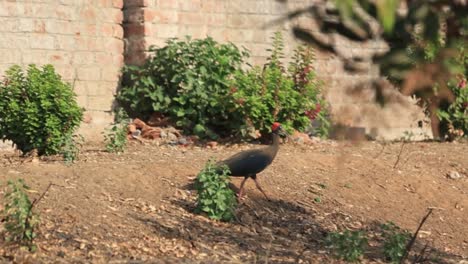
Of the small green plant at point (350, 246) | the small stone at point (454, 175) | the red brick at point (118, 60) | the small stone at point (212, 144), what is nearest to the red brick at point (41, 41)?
the red brick at point (118, 60)

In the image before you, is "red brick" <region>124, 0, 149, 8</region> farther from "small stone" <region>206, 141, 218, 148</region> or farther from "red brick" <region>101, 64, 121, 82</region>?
"small stone" <region>206, 141, 218, 148</region>

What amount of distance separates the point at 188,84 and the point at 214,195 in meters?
3.88

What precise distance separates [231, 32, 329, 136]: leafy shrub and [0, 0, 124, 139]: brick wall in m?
1.50

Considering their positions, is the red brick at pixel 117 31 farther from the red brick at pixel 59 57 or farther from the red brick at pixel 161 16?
the red brick at pixel 59 57

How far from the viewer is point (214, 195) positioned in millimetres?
8273

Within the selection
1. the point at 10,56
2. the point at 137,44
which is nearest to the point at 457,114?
the point at 137,44

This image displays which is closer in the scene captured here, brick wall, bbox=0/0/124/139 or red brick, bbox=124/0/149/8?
brick wall, bbox=0/0/124/139

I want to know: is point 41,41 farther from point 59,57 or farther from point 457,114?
point 457,114

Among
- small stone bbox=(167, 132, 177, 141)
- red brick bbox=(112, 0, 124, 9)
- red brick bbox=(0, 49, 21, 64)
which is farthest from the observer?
red brick bbox=(112, 0, 124, 9)

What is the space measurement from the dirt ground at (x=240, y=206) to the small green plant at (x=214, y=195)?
0.09 metres

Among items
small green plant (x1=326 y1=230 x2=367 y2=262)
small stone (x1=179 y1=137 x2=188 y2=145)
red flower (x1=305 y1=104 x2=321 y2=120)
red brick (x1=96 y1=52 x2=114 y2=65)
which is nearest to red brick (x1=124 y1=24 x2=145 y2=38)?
red brick (x1=96 y1=52 x2=114 y2=65)

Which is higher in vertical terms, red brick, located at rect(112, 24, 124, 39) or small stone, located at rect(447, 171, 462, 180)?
red brick, located at rect(112, 24, 124, 39)

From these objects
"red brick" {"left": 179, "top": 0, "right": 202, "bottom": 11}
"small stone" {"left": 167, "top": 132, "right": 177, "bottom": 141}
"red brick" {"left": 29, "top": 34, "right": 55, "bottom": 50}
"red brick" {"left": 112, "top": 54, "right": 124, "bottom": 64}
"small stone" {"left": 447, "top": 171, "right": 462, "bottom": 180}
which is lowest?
"small stone" {"left": 447, "top": 171, "right": 462, "bottom": 180}

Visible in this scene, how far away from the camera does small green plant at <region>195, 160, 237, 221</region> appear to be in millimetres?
8227
